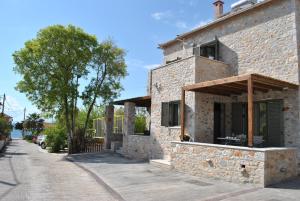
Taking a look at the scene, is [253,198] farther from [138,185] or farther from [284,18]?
[284,18]

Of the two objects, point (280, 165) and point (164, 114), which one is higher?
point (164, 114)

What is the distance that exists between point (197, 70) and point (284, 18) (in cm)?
433

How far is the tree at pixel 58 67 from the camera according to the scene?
Answer: 20734 millimetres

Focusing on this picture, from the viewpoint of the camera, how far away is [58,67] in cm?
2116

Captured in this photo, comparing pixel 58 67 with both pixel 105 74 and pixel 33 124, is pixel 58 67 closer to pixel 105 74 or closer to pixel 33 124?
pixel 105 74

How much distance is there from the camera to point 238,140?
12500 millimetres

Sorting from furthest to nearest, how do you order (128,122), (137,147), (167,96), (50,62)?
A: (50,62), (128,122), (137,147), (167,96)

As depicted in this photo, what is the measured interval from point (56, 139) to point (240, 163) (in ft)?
61.5

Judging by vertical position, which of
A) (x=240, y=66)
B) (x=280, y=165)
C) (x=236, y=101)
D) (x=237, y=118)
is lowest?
(x=280, y=165)

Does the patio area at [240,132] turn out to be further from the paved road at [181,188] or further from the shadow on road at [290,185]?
the paved road at [181,188]

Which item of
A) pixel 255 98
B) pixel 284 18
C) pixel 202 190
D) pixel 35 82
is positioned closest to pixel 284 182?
pixel 202 190

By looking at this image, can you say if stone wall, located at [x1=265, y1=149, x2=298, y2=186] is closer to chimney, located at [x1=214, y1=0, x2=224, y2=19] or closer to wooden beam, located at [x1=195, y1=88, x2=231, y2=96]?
wooden beam, located at [x1=195, y1=88, x2=231, y2=96]

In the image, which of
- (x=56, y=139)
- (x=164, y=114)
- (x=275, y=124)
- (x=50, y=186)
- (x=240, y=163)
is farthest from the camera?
(x=56, y=139)

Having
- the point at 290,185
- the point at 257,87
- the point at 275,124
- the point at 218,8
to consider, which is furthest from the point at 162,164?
the point at 218,8
